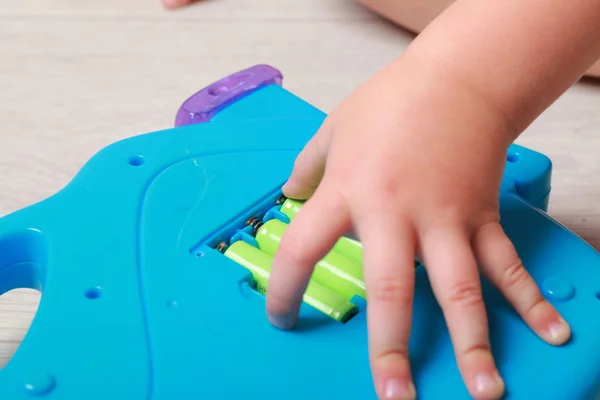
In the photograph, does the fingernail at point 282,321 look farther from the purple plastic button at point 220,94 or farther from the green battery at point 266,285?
the purple plastic button at point 220,94

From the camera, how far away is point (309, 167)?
0.43 metres

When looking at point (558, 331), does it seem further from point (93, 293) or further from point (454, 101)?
point (93, 293)

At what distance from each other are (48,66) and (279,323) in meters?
0.50

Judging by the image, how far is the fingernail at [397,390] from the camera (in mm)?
343

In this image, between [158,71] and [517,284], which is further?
[158,71]

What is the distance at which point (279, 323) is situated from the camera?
1.26ft

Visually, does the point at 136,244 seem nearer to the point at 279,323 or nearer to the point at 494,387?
the point at 279,323

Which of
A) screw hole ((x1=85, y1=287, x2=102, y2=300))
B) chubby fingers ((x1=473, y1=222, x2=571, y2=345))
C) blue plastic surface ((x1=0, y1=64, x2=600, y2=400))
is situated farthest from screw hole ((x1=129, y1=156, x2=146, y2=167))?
chubby fingers ((x1=473, y1=222, x2=571, y2=345))

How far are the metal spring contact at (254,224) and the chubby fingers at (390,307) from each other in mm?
115

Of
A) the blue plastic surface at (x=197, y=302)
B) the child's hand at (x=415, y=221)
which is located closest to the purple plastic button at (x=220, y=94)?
the blue plastic surface at (x=197, y=302)

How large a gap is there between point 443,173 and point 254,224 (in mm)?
133

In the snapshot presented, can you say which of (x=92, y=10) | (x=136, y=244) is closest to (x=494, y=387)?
(x=136, y=244)

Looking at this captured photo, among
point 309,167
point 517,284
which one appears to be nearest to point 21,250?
point 309,167

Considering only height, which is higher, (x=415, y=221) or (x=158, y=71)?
(x=415, y=221)
